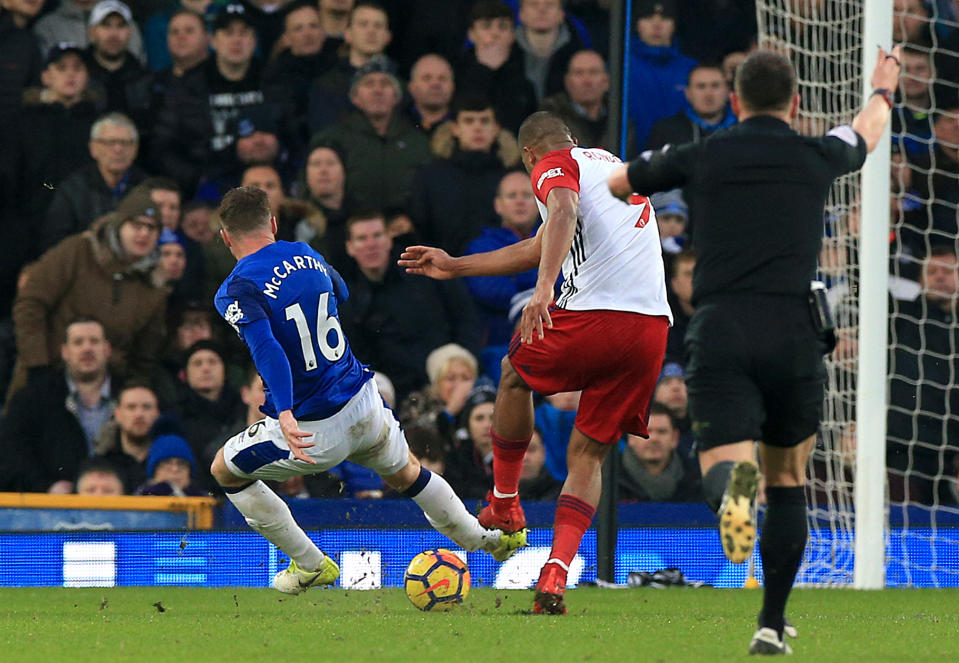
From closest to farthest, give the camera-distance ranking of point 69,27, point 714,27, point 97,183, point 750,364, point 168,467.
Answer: point 750,364 → point 168,467 → point 97,183 → point 69,27 → point 714,27

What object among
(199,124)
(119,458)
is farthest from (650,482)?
(199,124)

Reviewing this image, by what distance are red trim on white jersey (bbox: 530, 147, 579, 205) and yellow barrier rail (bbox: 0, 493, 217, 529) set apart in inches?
136

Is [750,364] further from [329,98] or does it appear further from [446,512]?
[329,98]

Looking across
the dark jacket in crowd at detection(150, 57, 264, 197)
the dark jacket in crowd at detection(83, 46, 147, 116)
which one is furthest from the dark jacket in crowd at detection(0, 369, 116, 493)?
the dark jacket in crowd at detection(83, 46, 147, 116)

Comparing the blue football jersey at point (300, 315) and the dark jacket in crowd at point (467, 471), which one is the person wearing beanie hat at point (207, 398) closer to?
the dark jacket in crowd at point (467, 471)

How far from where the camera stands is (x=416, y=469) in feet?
21.4

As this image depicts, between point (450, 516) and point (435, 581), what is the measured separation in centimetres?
29

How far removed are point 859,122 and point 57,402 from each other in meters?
6.53

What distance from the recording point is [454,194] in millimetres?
10555

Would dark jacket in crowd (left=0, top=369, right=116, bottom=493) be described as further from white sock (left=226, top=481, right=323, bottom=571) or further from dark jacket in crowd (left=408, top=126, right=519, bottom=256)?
Answer: white sock (left=226, top=481, right=323, bottom=571)

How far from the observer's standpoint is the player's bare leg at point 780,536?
4.34 m

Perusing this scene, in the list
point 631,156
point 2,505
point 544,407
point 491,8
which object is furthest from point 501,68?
point 2,505

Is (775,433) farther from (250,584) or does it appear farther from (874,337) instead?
(250,584)

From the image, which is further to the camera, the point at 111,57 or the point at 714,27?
the point at 714,27
